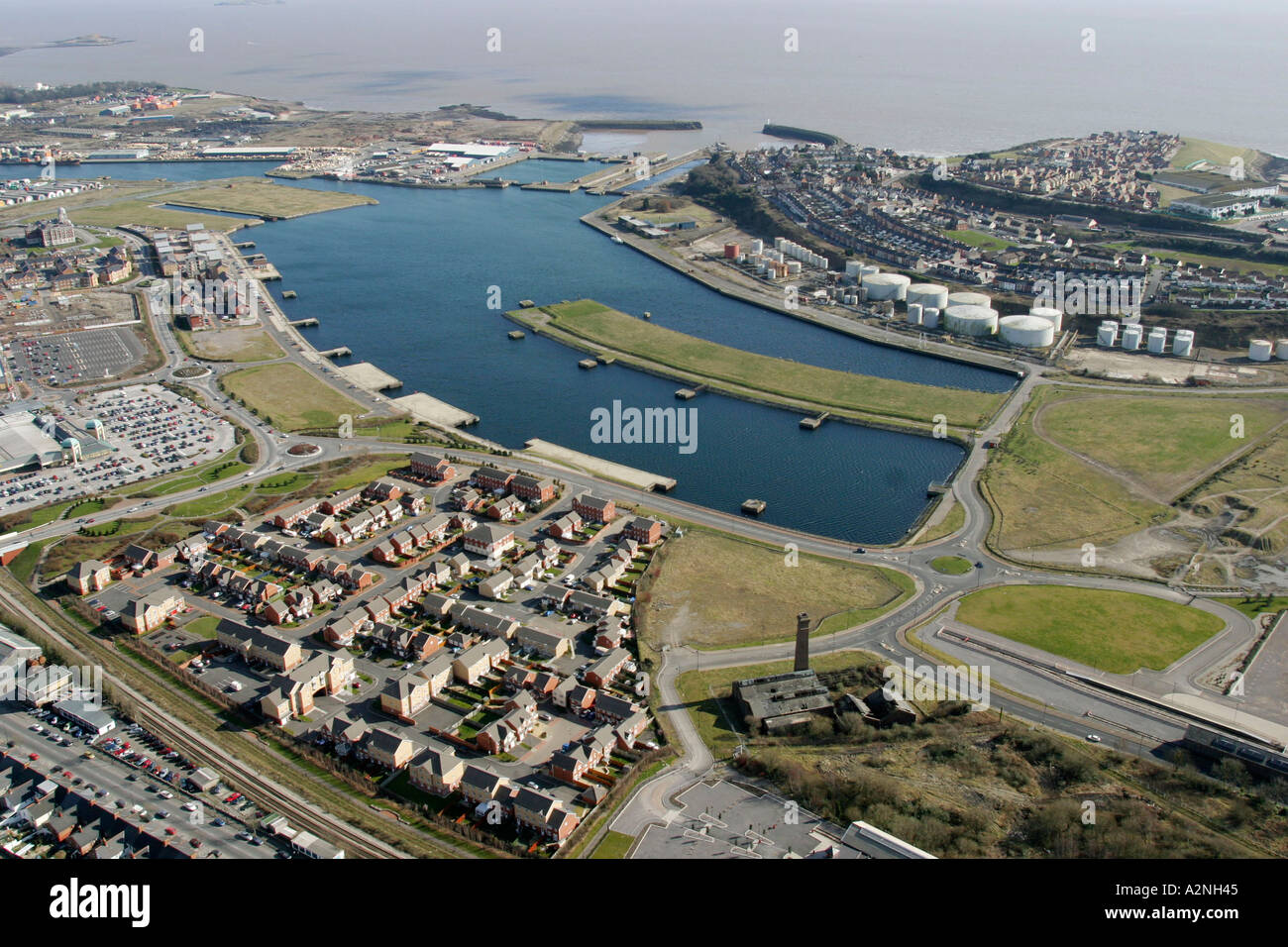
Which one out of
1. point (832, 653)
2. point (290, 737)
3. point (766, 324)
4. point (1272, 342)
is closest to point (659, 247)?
point (766, 324)

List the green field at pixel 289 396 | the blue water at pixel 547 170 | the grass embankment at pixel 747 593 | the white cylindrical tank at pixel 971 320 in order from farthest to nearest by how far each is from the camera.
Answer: the blue water at pixel 547 170
the white cylindrical tank at pixel 971 320
the green field at pixel 289 396
the grass embankment at pixel 747 593

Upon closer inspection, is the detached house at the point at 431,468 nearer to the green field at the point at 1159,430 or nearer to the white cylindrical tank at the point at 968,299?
the green field at the point at 1159,430

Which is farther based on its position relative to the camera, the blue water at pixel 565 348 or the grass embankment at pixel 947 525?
the blue water at pixel 565 348

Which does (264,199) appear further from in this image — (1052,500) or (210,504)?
Answer: (1052,500)

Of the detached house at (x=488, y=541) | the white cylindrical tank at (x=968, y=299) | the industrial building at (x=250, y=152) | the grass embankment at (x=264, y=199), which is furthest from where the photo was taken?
the industrial building at (x=250, y=152)

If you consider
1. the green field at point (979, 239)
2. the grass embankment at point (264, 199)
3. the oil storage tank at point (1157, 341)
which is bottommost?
the oil storage tank at point (1157, 341)

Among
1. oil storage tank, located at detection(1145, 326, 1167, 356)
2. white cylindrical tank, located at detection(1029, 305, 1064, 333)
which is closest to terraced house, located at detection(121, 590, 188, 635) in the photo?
white cylindrical tank, located at detection(1029, 305, 1064, 333)

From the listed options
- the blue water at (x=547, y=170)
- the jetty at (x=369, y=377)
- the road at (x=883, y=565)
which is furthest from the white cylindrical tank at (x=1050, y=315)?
the blue water at (x=547, y=170)
